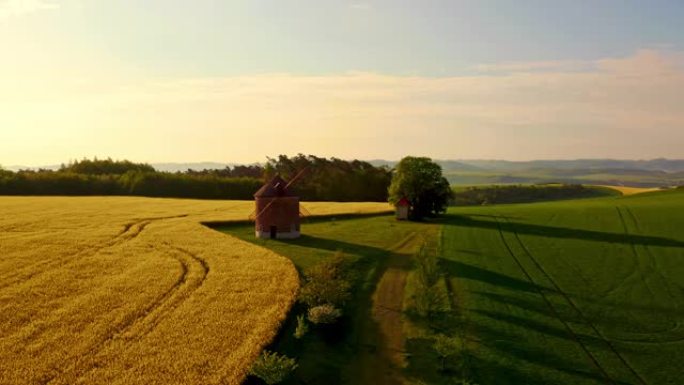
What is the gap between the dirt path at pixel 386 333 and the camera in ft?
88.0

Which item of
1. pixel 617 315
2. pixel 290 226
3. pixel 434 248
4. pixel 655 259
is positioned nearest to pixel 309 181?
pixel 290 226

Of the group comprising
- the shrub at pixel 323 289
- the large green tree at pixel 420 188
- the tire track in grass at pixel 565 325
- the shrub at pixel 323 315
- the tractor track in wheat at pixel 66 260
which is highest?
the large green tree at pixel 420 188

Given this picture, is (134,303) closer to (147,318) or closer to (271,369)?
(147,318)

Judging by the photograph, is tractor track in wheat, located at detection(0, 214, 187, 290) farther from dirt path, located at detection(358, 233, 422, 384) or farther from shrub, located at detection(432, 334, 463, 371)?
shrub, located at detection(432, 334, 463, 371)

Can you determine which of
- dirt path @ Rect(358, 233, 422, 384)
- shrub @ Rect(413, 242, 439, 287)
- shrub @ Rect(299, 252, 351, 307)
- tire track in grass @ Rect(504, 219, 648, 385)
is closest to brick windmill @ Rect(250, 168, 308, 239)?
dirt path @ Rect(358, 233, 422, 384)

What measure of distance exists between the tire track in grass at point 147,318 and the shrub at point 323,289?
6996mm

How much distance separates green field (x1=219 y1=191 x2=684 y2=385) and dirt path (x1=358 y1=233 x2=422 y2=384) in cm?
46

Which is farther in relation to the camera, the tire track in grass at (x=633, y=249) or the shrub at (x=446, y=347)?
the tire track in grass at (x=633, y=249)

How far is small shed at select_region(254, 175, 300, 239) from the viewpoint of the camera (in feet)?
190

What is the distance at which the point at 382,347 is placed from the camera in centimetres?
2972

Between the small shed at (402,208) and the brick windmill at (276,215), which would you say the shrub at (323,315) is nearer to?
the brick windmill at (276,215)

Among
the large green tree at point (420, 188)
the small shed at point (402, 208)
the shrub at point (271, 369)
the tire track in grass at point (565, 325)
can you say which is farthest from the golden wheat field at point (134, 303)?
the large green tree at point (420, 188)

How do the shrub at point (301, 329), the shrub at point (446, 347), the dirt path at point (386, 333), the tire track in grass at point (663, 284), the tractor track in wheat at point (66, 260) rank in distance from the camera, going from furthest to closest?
the tractor track in wheat at point (66, 260)
the tire track in grass at point (663, 284)
the shrub at point (301, 329)
the shrub at point (446, 347)
the dirt path at point (386, 333)

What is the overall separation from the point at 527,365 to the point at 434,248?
83.0 ft
